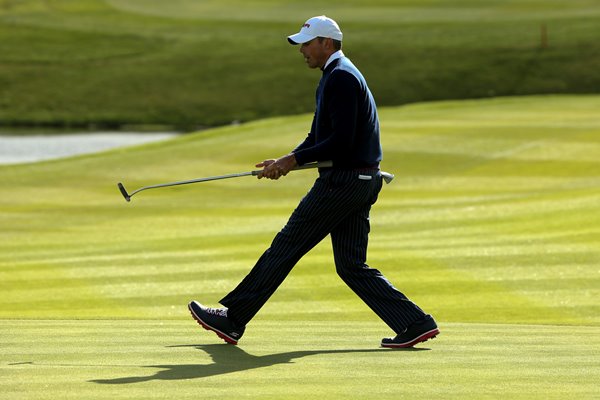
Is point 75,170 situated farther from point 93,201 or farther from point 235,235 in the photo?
point 235,235

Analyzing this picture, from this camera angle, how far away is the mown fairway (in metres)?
6.94

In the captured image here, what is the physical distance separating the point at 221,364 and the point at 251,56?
45.9m

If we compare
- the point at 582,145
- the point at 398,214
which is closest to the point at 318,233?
the point at 398,214

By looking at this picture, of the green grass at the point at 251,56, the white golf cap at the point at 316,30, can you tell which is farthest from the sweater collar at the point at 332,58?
the green grass at the point at 251,56

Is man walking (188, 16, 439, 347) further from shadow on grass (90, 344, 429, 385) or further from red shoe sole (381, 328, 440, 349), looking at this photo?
shadow on grass (90, 344, 429, 385)

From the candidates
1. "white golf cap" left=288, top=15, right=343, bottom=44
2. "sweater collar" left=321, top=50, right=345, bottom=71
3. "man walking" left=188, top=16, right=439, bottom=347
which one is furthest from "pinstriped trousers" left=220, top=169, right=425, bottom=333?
"white golf cap" left=288, top=15, right=343, bottom=44

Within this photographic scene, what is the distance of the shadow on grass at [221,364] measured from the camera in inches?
268

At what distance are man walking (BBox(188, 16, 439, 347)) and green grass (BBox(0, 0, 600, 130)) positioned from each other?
36.1 meters

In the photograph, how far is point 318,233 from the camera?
8289mm

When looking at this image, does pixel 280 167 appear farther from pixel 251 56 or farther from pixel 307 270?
pixel 251 56

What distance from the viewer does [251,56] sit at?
5275 cm

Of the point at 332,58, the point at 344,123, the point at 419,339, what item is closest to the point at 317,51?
the point at 332,58

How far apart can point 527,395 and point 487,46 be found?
1810 inches

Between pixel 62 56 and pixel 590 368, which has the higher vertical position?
pixel 62 56
